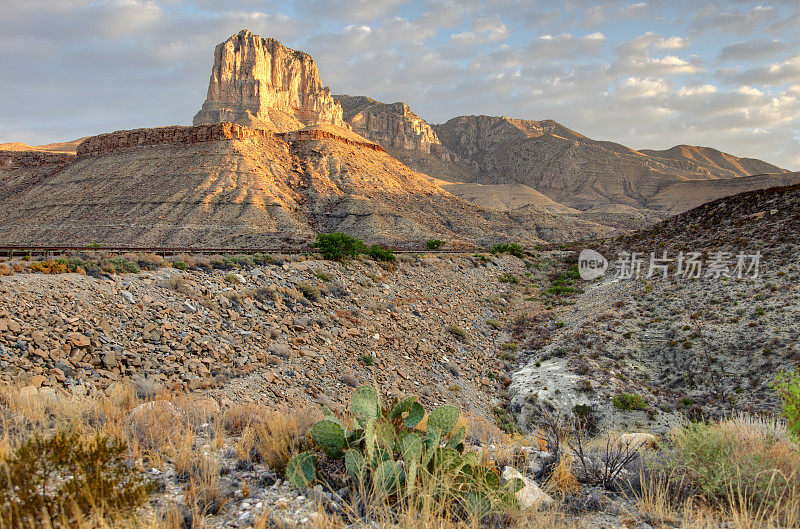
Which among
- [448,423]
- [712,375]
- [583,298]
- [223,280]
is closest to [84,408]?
[448,423]

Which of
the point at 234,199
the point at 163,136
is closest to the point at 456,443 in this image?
the point at 234,199

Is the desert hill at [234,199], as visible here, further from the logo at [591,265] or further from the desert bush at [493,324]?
the desert bush at [493,324]

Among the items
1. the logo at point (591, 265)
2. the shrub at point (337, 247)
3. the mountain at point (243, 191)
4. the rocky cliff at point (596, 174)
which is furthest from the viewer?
the rocky cliff at point (596, 174)

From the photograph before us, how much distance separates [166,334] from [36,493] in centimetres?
830

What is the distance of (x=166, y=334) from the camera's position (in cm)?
1033

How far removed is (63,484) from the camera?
3045mm

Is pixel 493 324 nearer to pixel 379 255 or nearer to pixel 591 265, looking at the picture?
pixel 379 255

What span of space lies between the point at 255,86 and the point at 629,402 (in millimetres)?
136494

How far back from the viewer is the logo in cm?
2816

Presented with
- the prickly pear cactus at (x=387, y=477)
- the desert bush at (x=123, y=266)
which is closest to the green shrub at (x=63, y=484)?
the prickly pear cactus at (x=387, y=477)

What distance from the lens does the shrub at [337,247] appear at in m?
20.9

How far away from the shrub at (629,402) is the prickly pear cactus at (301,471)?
10093mm

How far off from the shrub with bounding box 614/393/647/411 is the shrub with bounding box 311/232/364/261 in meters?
13.9

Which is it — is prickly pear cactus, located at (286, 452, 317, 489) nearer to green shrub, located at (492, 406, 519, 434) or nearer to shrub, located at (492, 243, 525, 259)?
A: green shrub, located at (492, 406, 519, 434)
